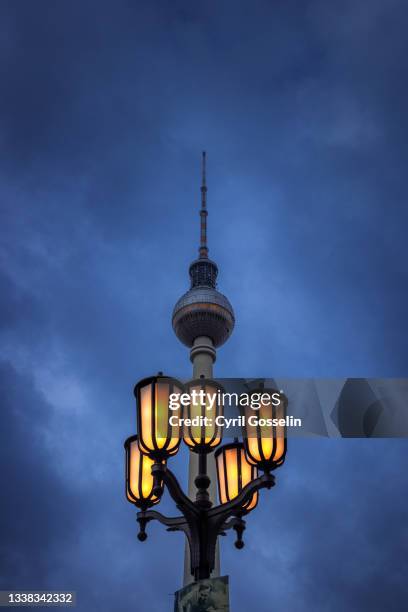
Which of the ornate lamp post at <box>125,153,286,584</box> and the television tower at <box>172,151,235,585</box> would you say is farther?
the television tower at <box>172,151,235,585</box>

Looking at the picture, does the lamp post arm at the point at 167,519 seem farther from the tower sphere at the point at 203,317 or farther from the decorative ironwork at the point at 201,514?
the tower sphere at the point at 203,317

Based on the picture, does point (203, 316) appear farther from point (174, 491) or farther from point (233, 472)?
point (174, 491)

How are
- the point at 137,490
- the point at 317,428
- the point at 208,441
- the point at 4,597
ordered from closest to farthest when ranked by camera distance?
1. the point at 208,441
2. the point at 137,490
3. the point at 317,428
4. the point at 4,597

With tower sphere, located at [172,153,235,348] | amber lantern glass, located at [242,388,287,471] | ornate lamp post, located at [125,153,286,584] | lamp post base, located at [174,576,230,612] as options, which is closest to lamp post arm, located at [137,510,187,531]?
ornate lamp post, located at [125,153,286,584]

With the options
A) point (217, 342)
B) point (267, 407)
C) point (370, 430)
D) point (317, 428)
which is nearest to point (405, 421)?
point (370, 430)

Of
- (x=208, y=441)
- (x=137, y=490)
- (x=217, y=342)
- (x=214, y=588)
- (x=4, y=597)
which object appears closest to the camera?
(x=214, y=588)

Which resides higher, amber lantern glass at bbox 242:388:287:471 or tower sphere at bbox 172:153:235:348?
tower sphere at bbox 172:153:235:348

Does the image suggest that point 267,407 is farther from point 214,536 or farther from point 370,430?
point 370,430

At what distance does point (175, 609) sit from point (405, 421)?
8.67m

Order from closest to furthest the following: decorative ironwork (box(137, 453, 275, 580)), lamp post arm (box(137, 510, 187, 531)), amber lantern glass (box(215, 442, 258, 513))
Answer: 1. decorative ironwork (box(137, 453, 275, 580))
2. lamp post arm (box(137, 510, 187, 531))
3. amber lantern glass (box(215, 442, 258, 513))

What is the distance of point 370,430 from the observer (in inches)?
499

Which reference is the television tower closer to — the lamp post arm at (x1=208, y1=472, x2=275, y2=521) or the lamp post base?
the lamp post arm at (x1=208, y1=472, x2=275, y2=521)

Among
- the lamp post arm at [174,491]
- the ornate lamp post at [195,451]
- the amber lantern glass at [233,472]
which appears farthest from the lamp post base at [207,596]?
the amber lantern glass at [233,472]

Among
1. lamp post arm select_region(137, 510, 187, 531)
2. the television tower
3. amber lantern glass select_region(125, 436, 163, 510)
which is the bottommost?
lamp post arm select_region(137, 510, 187, 531)
